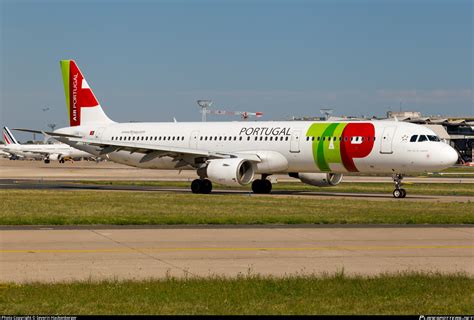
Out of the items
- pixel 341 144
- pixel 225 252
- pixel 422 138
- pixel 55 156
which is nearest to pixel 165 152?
pixel 341 144

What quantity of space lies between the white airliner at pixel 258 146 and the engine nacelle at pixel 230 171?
0.05 meters

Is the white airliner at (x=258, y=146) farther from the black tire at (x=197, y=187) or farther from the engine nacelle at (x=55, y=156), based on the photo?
the engine nacelle at (x=55, y=156)

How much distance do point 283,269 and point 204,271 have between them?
160 cm

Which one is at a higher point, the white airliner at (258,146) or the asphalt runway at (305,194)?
the white airliner at (258,146)

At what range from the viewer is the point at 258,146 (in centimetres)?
4584

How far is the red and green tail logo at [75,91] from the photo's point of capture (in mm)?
53188

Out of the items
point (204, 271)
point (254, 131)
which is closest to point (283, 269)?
point (204, 271)

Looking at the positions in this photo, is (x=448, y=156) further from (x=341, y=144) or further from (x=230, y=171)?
(x=230, y=171)

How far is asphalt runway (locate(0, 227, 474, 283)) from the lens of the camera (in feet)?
54.6

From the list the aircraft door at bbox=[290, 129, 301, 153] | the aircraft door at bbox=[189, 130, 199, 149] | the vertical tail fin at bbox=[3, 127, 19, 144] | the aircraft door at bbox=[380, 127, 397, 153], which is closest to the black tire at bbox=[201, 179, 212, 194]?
the aircraft door at bbox=[189, 130, 199, 149]

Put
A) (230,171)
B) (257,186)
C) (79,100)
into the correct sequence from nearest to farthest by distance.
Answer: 1. (230,171)
2. (257,186)
3. (79,100)

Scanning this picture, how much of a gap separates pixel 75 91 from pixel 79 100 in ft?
2.22

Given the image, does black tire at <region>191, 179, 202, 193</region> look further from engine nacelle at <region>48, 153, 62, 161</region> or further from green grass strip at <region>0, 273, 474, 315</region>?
engine nacelle at <region>48, 153, 62, 161</region>

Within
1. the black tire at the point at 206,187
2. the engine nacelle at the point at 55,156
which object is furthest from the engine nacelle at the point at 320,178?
the engine nacelle at the point at 55,156
